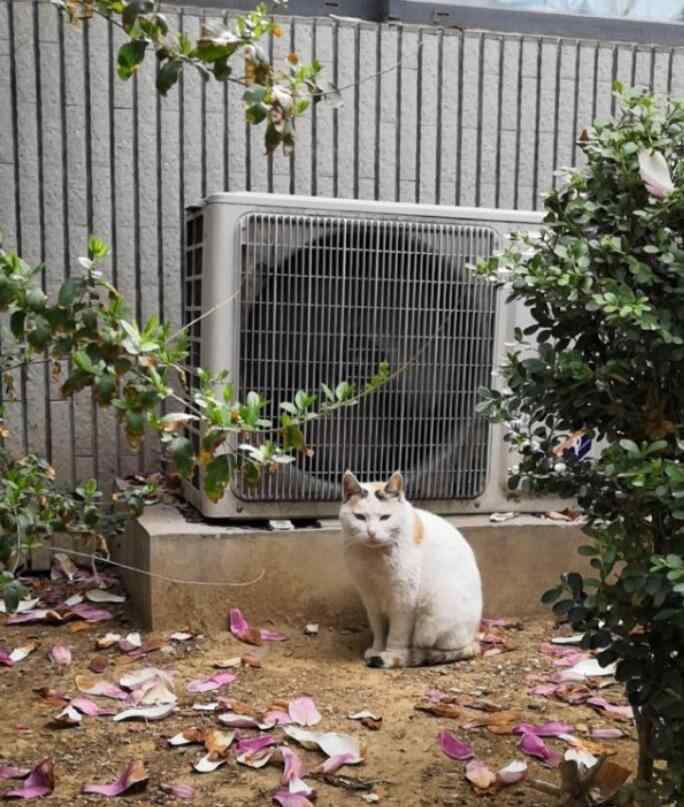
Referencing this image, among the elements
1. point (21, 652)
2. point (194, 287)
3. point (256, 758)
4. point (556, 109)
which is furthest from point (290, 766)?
point (556, 109)

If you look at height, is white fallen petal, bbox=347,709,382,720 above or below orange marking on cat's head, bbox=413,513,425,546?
below

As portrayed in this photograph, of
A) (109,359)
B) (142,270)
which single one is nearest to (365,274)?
(142,270)

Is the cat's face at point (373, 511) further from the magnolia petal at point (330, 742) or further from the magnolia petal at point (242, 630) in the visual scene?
the magnolia petal at point (330, 742)

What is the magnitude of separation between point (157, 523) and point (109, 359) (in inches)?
72.1

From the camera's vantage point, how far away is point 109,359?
178cm

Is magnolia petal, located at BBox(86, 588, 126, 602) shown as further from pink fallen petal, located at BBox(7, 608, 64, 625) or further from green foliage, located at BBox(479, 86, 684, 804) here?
green foliage, located at BBox(479, 86, 684, 804)

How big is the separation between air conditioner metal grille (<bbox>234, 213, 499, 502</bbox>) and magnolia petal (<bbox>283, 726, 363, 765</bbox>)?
106 centimetres

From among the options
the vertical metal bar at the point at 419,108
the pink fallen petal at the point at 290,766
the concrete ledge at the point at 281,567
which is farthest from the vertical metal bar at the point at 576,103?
the pink fallen petal at the point at 290,766

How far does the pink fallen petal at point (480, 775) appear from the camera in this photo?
2.40 m

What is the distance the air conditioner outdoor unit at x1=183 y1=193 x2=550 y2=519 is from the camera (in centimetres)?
347

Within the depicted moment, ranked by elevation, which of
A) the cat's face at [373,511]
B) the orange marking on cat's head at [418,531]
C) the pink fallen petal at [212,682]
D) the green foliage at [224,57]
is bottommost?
the pink fallen petal at [212,682]

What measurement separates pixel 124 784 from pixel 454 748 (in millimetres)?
795

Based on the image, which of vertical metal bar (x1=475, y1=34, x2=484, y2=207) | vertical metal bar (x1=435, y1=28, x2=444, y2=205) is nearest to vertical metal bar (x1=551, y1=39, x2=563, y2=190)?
vertical metal bar (x1=475, y1=34, x2=484, y2=207)

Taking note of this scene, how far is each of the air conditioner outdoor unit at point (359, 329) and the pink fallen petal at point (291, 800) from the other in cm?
134
